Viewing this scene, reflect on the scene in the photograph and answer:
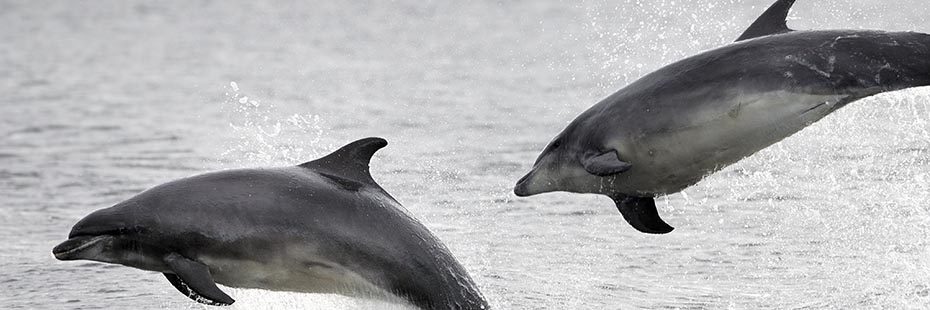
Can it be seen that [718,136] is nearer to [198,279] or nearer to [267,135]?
[198,279]

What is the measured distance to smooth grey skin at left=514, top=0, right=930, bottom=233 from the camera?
923cm

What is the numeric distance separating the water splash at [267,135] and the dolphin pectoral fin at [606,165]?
18.5 feet

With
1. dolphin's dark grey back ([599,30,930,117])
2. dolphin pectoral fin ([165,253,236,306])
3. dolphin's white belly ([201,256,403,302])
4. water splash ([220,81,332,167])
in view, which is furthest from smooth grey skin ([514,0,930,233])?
water splash ([220,81,332,167])

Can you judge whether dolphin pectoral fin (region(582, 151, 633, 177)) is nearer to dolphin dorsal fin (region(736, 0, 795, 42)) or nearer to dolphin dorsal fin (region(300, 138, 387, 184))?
dolphin dorsal fin (region(736, 0, 795, 42))

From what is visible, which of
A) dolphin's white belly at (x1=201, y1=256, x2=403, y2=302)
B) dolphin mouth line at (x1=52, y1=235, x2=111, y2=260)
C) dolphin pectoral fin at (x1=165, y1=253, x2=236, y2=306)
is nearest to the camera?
dolphin pectoral fin at (x1=165, y1=253, x2=236, y2=306)

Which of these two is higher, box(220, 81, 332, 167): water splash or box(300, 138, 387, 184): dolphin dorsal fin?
box(300, 138, 387, 184): dolphin dorsal fin

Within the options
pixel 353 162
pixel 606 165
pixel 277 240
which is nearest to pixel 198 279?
pixel 277 240

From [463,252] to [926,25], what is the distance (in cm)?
1951

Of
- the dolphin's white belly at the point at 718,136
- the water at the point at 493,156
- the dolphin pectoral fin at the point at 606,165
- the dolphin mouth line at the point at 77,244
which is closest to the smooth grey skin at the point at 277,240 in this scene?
the dolphin mouth line at the point at 77,244

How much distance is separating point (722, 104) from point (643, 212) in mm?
1064

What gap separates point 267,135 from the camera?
2091 cm

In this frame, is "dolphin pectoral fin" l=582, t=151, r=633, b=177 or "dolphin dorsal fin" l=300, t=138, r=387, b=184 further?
"dolphin dorsal fin" l=300, t=138, r=387, b=184

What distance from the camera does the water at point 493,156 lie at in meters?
12.0

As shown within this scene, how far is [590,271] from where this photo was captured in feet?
40.7
